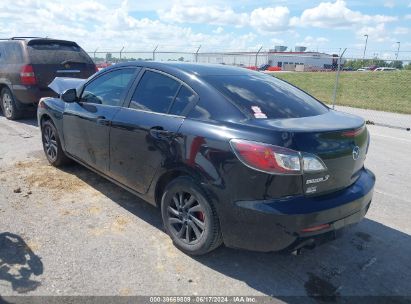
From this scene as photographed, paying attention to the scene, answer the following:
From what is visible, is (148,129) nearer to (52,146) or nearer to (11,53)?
(52,146)

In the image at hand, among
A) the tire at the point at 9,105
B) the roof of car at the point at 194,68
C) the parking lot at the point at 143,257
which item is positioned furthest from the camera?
the tire at the point at 9,105

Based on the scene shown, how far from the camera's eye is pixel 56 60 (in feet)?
27.7

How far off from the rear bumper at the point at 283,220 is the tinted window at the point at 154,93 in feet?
4.05

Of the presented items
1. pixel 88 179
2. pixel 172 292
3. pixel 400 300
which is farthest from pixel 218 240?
pixel 88 179

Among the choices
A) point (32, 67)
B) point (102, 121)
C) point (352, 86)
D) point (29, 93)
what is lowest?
point (352, 86)

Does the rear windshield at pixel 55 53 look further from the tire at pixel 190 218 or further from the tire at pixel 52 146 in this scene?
the tire at pixel 190 218

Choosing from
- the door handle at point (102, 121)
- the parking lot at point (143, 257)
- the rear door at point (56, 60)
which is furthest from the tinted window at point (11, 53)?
the door handle at point (102, 121)

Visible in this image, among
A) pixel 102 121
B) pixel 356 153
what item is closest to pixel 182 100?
pixel 102 121

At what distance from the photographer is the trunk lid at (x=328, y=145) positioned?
270cm

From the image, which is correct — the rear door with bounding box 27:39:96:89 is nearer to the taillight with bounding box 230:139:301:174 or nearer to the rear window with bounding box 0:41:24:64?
the rear window with bounding box 0:41:24:64

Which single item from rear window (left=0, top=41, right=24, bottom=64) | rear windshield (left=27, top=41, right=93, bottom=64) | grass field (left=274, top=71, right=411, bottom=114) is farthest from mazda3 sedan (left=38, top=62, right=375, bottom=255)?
grass field (left=274, top=71, right=411, bottom=114)

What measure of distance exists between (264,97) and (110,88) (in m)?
1.80

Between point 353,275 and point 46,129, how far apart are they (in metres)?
4.44

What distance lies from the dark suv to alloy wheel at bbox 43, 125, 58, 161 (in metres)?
3.07
